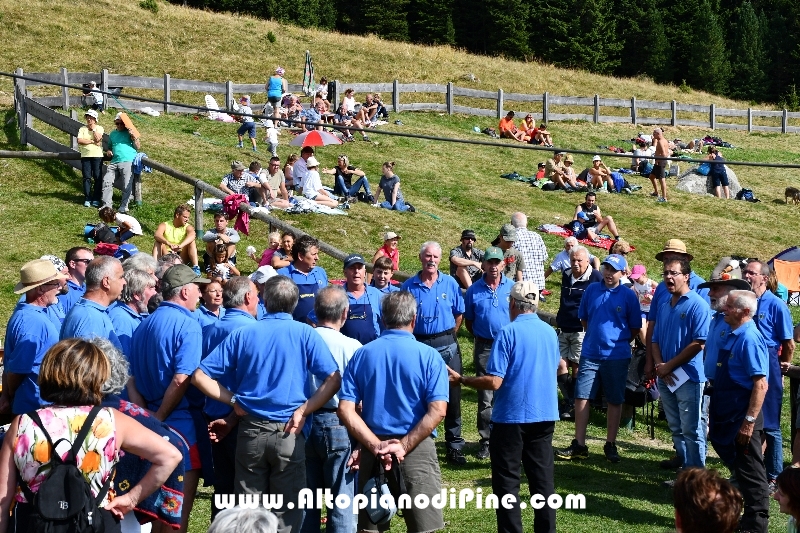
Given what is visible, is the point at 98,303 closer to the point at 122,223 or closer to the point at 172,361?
the point at 172,361

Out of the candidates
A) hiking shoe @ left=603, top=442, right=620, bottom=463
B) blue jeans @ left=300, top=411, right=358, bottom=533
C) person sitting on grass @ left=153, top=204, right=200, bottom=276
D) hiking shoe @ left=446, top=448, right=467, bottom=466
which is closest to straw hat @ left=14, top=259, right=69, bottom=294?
blue jeans @ left=300, top=411, right=358, bottom=533

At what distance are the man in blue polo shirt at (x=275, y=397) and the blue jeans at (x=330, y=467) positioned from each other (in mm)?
231

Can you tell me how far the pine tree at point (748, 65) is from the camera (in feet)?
225

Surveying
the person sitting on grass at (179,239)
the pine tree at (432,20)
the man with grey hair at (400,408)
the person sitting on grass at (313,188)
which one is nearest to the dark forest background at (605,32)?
the pine tree at (432,20)

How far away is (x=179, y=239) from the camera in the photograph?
1410 centimetres

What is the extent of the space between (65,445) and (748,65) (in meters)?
70.3

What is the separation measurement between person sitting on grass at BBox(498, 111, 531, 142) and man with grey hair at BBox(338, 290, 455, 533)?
24015mm

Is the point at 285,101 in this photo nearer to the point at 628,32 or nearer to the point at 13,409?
the point at 13,409

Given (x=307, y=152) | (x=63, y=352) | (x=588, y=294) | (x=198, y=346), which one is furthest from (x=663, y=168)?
(x=63, y=352)

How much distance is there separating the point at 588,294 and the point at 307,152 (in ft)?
35.2

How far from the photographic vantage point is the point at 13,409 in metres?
6.84

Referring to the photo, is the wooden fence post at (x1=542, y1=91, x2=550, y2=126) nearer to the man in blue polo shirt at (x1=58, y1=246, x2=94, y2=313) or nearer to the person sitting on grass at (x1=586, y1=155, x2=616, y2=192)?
the person sitting on grass at (x1=586, y1=155, x2=616, y2=192)

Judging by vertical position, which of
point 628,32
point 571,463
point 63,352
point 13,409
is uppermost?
point 628,32

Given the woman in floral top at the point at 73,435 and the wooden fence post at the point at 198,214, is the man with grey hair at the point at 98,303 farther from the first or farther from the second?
the wooden fence post at the point at 198,214
